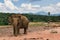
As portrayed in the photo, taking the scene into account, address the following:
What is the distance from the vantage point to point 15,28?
65.7ft

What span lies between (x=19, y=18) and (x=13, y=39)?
4.69m

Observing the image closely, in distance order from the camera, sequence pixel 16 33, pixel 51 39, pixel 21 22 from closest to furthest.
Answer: pixel 51 39 → pixel 16 33 → pixel 21 22

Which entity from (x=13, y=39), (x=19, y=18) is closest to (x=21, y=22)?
(x=19, y=18)

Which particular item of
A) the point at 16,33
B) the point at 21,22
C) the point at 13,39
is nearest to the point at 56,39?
the point at 13,39

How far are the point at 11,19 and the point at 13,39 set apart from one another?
4327 mm

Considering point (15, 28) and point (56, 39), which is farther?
point (15, 28)

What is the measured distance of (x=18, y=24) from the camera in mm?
20594

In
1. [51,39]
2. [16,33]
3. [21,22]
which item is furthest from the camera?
[21,22]

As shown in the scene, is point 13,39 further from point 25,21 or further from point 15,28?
point 25,21

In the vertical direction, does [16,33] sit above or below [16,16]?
below

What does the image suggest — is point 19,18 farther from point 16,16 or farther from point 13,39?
point 13,39

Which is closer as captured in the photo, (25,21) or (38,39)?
(38,39)

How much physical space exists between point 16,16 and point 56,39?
5.36 meters

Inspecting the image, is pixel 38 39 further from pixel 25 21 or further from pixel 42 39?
pixel 25 21
